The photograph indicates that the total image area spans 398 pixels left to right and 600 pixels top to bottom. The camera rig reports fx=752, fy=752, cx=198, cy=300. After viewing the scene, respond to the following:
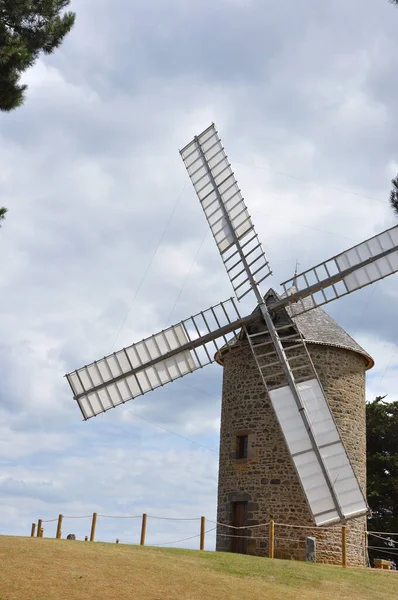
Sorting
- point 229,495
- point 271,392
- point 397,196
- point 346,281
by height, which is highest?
point 346,281

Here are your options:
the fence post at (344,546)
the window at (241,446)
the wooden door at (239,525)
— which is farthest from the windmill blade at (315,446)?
the wooden door at (239,525)

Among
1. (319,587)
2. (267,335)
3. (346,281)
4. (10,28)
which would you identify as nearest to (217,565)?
(319,587)

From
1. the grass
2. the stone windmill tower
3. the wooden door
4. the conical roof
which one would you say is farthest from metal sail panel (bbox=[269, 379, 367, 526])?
the wooden door

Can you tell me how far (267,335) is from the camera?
1894cm

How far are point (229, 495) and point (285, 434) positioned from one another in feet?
11.2

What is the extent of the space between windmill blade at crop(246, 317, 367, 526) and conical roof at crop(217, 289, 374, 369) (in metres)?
1.49

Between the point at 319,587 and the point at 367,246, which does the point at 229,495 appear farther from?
the point at 367,246

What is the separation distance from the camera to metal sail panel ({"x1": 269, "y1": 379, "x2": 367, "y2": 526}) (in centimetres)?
1645

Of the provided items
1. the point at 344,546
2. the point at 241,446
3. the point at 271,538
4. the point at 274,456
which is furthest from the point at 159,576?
the point at 241,446

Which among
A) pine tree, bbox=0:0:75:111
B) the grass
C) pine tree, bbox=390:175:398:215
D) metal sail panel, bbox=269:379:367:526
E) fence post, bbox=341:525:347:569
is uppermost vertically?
pine tree, bbox=0:0:75:111

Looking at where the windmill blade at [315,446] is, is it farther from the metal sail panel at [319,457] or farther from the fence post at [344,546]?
the fence post at [344,546]

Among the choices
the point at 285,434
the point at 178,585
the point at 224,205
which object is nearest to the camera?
the point at 178,585

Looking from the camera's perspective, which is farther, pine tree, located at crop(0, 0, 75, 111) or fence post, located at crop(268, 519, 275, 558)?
fence post, located at crop(268, 519, 275, 558)

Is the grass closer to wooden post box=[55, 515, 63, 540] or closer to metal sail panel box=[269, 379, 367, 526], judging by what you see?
metal sail panel box=[269, 379, 367, 526]
